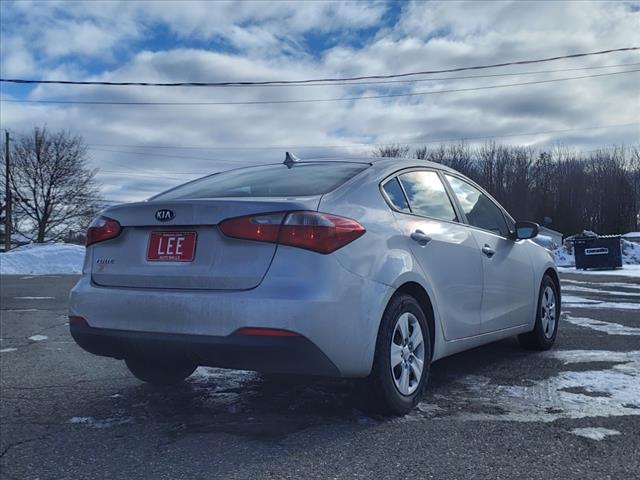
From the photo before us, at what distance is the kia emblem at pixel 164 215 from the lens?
10.8 ft

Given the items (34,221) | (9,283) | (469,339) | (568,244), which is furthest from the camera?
(34,221)

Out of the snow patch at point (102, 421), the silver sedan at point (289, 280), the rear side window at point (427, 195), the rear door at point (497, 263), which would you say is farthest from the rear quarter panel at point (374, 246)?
the snow patch at point (102, 421)

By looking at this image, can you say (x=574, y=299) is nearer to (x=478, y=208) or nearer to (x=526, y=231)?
(x=526, y=231)

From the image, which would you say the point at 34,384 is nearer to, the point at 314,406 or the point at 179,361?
the point at 179,361

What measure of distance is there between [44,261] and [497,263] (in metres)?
20.2

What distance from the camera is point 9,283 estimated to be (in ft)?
47.6

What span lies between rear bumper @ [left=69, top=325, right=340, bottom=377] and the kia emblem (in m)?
0.62

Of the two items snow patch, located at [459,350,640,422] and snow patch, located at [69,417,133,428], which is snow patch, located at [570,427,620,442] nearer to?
snow patch, located at [459,350,640,422]

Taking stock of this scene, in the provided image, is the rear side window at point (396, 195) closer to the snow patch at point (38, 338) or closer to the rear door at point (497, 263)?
the rear door at point (497, 263)

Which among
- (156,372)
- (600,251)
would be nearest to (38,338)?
(156,372)

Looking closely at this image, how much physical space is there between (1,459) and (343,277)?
1909 mm

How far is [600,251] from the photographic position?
66.6 ft

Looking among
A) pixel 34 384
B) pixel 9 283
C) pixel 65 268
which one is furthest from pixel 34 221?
pixel 34 384

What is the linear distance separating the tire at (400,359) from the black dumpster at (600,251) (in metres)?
18.7
